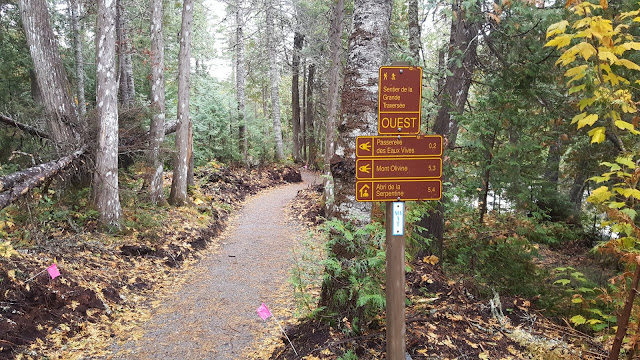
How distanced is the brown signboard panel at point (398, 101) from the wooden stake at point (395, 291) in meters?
0.58

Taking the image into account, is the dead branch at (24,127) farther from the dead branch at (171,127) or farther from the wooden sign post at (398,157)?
the wooden sign post at (398,157)

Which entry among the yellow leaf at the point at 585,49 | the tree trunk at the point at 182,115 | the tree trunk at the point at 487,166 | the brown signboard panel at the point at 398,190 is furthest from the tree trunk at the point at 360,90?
the tree trunk at the point at 182,115

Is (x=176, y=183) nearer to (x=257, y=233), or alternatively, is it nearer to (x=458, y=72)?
(x=257, y=233)

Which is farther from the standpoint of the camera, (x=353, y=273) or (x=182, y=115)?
(x=182, y=115)

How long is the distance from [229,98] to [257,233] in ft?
31.6

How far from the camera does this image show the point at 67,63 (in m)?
12.2

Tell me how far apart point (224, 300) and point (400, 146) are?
483 centimetres

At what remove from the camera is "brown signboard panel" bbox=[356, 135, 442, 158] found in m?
2.71

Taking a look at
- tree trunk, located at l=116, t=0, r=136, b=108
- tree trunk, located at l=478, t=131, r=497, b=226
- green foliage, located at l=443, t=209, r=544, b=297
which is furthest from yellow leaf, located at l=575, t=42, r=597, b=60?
tree trunk, located at l=116, t=0, r=136, b=108

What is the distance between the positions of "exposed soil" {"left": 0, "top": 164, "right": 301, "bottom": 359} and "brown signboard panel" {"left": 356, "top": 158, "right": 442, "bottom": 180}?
4.28 metres

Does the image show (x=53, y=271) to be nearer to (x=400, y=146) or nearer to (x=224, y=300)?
(x=224, y=300)

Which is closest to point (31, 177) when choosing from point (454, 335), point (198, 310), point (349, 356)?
point (198, 310)

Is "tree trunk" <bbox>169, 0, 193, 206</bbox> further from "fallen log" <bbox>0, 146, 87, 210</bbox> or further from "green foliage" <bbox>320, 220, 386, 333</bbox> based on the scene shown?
"green foliage" <bbox>320, 220, 386, 333</bbox>

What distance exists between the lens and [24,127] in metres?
7.65
